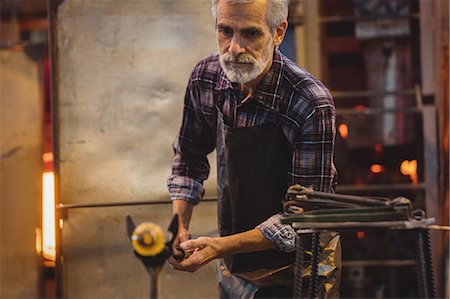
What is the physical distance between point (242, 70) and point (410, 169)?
10.9 feet

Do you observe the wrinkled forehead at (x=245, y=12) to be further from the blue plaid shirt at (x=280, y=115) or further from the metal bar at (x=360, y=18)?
the metal bar at (x=360, y=18)

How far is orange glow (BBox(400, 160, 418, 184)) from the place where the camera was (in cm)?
622

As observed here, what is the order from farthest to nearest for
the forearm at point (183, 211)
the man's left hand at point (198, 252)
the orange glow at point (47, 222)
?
the orange glow at point (47, 222)
the forearm at point (183, 211)
the man's left hand at point (198, 252)

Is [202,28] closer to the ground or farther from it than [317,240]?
farther from it

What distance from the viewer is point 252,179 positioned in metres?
3.37

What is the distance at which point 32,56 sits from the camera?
593 cm

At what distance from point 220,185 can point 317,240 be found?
2.49ft

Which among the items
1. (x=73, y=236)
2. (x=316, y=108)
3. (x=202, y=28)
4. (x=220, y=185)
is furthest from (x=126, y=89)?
(x=316, y=108)

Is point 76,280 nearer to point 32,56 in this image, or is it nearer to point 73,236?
point 73,236

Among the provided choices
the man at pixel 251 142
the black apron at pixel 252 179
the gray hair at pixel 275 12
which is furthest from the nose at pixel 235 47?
the black apron at pixel 252 179

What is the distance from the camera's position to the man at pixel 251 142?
3.19 m

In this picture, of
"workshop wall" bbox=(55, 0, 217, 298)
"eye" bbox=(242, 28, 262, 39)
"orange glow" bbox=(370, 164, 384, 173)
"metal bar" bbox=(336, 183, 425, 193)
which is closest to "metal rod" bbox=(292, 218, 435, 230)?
"eye" bbox=(242, 28, 262, 39)

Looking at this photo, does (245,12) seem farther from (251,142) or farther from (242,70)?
(251,142)

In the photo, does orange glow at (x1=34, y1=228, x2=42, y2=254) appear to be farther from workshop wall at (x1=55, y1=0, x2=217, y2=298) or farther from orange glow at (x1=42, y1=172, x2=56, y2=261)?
workshop wall at (x1=55, y1=0, x2=217, y2=298)
